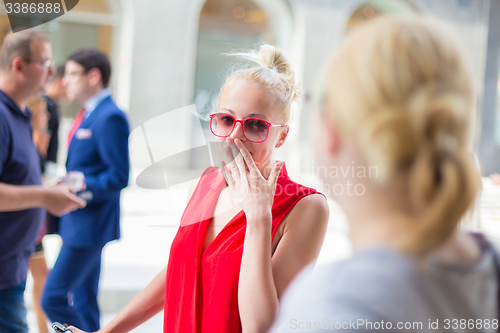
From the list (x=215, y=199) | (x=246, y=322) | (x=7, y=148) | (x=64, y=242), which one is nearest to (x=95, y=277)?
(x=64, y=242)

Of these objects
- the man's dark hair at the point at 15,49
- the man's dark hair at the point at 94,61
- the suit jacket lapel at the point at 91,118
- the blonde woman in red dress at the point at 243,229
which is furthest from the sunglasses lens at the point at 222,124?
the man's dark hair at the point at 94,61

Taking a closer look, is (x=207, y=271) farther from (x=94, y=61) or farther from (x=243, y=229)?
(x=94, y=61)

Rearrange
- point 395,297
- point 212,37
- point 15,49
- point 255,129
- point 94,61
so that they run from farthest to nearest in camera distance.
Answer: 1. point 212,37
2. point 94,61
3. point 15,49
4. point 255,129
5. point 395,297

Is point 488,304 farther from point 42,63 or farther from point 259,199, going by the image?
point 42,63

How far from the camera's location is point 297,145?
866 cm

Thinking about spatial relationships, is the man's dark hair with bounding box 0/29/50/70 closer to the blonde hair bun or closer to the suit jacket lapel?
the suit jacket lapel

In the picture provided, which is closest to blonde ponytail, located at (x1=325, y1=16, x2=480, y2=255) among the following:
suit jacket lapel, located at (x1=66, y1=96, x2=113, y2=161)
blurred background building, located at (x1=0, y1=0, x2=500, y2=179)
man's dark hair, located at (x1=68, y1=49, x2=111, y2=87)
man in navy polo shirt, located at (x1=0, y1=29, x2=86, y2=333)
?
man in navy polo shirt, located at (x1=0, y1=29, x2=86, y2=333)

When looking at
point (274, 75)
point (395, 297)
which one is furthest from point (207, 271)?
point (395, 297)

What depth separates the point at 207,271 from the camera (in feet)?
4.00

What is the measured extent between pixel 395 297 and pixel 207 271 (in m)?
0.75

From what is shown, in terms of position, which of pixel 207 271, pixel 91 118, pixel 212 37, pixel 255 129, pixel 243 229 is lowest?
pixel 207 271

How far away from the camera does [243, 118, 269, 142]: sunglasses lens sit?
4.32 ft

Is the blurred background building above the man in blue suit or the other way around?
above

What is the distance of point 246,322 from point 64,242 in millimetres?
1997
